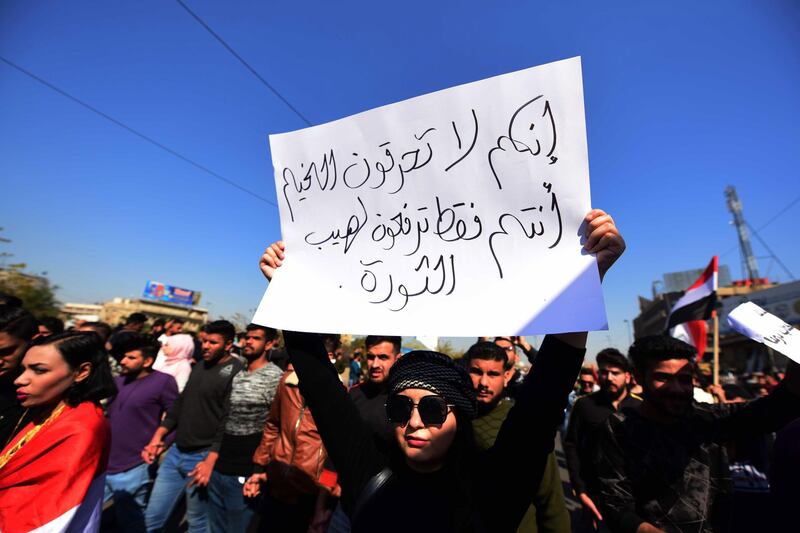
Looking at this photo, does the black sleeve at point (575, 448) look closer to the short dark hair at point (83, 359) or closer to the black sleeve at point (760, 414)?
the black sleeve at point (760, 414)

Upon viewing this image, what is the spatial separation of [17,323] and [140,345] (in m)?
0.97

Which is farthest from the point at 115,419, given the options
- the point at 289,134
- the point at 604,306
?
the point at 604,306

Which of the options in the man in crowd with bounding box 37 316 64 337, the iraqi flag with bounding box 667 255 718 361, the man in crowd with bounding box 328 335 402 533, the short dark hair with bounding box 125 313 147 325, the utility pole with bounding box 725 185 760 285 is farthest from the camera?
the utility pole with bounding box 725 185 760 285

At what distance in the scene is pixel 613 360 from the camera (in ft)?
11.9

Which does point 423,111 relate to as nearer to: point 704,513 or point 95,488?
point 704,513

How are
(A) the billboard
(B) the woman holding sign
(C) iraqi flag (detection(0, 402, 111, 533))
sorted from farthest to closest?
(A) the billboard → (C) iraqi flag (detection(0, 402, 111, 533)) → (B) the woman holding sign

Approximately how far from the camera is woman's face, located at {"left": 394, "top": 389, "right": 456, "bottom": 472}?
117 centimetres

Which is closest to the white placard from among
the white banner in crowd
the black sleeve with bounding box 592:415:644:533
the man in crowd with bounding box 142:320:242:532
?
the black sleeve with bounding box 592:415:644:533

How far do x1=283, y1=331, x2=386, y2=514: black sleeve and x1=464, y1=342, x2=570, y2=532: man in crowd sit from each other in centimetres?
43

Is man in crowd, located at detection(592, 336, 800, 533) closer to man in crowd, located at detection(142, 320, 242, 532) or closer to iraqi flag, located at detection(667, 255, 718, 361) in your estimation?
man in crowd, located at detection(142, 320, 242, 532)

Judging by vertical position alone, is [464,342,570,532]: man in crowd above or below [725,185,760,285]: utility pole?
below

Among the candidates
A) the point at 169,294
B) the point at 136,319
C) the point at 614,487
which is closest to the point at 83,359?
the point at 614,487

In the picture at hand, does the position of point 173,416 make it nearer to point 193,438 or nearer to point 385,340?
point 193,438

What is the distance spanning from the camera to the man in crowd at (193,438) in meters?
3.20
